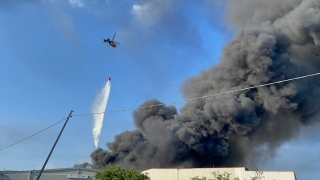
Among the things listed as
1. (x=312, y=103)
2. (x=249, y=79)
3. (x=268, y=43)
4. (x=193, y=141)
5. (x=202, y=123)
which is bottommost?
(x=193, y=141)

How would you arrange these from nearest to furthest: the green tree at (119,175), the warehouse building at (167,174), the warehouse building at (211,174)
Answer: the green tree at (119,175)
the warehouse building at (211,174)
the warehouse building at (167,174)

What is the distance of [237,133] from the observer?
4350cm

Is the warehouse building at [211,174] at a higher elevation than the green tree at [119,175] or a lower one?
higher

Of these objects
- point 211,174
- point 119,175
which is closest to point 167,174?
point 211,174

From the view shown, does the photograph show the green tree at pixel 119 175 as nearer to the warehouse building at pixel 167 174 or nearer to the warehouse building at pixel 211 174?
the warehouse building at pixel 211 174

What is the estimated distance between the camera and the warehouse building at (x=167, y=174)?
95.2 feet

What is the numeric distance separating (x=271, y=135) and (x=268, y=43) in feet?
57.1

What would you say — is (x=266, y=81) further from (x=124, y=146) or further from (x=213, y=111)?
(x=124, y=146)

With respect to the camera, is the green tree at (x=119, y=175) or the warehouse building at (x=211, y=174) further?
the warehouse building at (x=211, y=174)

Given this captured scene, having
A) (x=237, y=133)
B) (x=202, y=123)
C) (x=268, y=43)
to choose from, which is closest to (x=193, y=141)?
(x=202, y=123)

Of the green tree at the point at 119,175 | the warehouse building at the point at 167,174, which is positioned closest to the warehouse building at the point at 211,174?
the warehouse building at the point at 167,174

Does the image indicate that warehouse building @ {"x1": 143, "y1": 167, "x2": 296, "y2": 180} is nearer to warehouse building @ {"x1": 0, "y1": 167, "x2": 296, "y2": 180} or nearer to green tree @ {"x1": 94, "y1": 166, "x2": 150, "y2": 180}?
warehouse building @ {"x1": 0, "y1": 167, "x2": 296, "y2": 180}

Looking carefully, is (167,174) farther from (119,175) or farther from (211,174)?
(119,175)

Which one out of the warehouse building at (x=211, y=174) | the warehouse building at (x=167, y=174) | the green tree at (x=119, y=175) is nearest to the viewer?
the green tree at (x=119, y=175)
